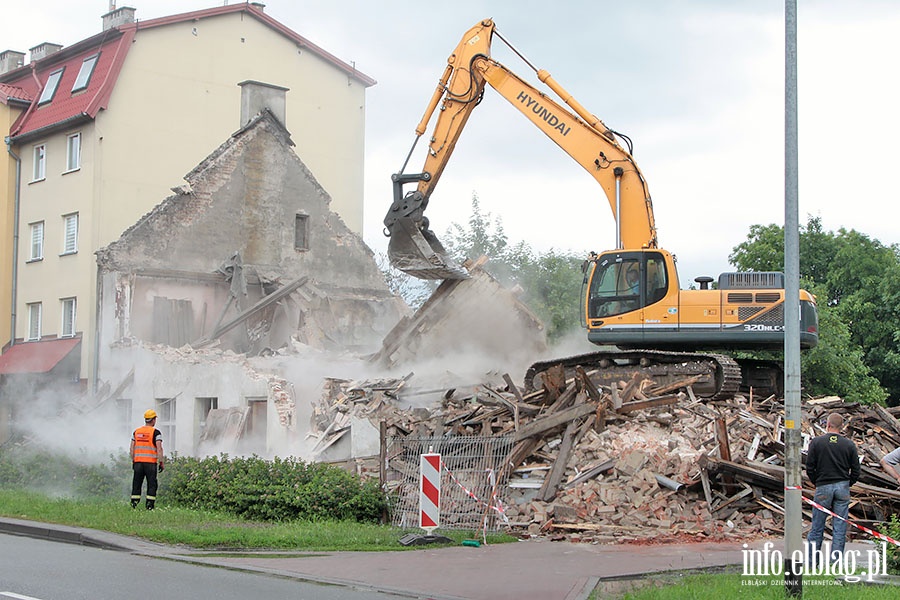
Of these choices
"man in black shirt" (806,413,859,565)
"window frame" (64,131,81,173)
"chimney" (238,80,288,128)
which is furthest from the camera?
"chimney" (238,80,288,128)

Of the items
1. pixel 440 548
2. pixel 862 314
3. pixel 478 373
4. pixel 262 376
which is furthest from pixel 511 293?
pixel 862 314

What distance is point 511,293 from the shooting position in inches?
1072

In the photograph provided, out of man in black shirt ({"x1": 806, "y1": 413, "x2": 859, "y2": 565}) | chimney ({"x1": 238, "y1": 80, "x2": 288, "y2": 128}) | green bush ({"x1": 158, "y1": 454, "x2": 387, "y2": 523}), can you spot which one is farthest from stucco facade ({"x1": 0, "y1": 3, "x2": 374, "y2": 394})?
man in black shirt ({"x1": 806, "y1": 413, "x2": 859, "y2": 565})

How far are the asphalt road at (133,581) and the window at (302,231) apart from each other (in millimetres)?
24133

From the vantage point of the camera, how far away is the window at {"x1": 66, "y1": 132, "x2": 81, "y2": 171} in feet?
117

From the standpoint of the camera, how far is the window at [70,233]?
35.5 metres

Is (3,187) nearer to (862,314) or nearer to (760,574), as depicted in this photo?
(862,314)

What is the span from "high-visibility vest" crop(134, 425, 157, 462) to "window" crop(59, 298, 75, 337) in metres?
19.9

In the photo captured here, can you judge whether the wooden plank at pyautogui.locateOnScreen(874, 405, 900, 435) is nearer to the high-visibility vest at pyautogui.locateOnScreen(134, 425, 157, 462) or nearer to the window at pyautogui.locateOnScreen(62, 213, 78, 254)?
the high-visibility vest at pyautogui.locateOnScreen(134, 425, 157, 462)

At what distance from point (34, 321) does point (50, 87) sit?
7.85 meters

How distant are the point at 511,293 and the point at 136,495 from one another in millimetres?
12517

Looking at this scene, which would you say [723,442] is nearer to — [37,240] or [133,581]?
[133,581]

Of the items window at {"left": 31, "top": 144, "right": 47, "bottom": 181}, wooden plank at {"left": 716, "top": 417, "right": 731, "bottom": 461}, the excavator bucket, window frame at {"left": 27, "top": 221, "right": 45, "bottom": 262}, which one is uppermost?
window at {"left": 31, "top": 144, "right": 47, "bottom": 181}

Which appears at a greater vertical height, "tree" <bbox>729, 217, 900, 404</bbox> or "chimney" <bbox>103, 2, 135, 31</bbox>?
"chimney" <bbox>103, 2, 135, 31</bbox>
